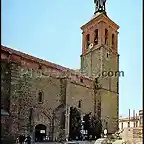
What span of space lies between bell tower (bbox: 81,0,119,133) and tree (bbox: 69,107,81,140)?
298 cm

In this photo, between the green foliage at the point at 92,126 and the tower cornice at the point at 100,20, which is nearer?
the green foliage at the point at 92,126

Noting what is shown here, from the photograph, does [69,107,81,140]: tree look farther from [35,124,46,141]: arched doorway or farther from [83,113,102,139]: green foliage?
[35,124,46,141]: arched doorway

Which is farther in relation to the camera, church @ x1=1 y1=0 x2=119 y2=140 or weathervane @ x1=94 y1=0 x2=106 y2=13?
weathervane @ x1=94 y1=0 x2=106 y2=13

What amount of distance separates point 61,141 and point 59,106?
76.3 inches

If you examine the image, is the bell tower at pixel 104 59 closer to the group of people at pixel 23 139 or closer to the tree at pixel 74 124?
the tree at pixel 74 124

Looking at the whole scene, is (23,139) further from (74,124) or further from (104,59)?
(104,59)

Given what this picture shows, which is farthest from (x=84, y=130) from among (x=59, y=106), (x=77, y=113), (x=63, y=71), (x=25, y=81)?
(x=25, y=81)

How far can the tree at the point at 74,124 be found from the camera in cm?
1498

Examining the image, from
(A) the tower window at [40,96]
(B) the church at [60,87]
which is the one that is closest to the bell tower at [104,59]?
(B) the church at [60,87]

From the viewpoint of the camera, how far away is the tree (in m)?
15.0

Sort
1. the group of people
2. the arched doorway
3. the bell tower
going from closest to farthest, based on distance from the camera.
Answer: the group of people
the arched doorway
the bell tower

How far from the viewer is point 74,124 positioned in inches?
597

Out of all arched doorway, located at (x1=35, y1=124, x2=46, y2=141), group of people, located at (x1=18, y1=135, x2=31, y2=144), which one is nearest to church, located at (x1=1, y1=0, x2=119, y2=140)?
arched doorway, located at (x1=35, y1=124, x2=46, y2=141)

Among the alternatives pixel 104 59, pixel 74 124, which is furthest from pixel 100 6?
pixel 74 124
